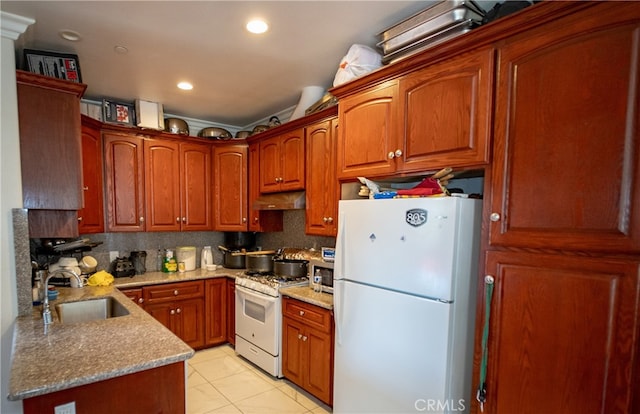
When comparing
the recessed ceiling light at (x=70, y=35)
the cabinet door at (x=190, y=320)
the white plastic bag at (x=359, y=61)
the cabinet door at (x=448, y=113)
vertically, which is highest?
the recessed ceiling light at (x=70, y=35)

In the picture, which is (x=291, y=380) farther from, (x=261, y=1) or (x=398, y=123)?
(x=261, y=1)

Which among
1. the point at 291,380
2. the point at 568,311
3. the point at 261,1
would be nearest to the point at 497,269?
the point at 568,311

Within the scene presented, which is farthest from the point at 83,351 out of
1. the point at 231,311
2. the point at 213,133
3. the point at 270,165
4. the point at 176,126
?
the point at 213,133

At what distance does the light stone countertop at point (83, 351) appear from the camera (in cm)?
119

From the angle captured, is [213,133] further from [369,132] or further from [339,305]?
[339,305]

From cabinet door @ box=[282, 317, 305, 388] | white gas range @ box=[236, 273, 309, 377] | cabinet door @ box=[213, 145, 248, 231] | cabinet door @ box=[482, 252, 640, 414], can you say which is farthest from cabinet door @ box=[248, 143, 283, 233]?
cabinet door @ box=[482, 252, 640, 414]

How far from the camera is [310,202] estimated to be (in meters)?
2.74

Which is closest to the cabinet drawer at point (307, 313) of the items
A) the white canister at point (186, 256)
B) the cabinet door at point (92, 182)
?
the white canister at point (186, 256)

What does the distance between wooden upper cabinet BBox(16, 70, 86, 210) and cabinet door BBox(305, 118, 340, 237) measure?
1687 mm

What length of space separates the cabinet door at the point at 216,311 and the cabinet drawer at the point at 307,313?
1.07 meters

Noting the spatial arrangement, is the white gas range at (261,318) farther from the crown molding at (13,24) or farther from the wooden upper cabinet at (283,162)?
the crown molding at (13,24)

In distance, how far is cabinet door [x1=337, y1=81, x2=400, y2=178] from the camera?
6.18ft

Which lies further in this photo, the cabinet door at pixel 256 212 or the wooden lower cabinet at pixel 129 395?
the cabinet door at pixel 256 212

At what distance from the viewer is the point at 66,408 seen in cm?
123
